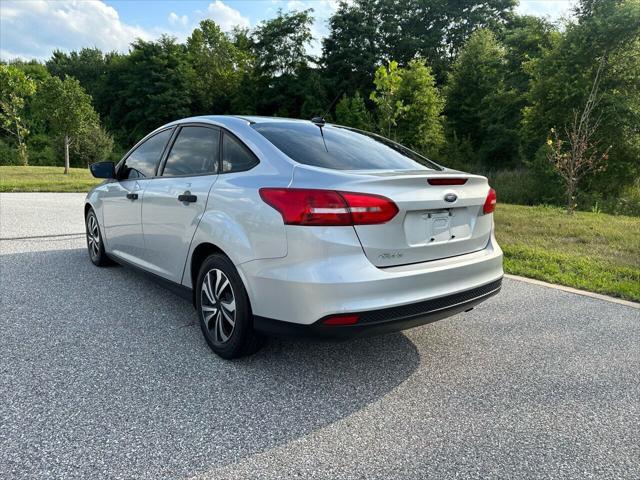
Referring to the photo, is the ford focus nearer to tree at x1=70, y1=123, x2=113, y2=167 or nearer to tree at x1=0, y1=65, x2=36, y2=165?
tree at x1=0, y1=65, x2=36, y2=165

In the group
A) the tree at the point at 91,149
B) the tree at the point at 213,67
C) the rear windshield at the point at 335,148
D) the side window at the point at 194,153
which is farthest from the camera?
the tree at the point at 213,67

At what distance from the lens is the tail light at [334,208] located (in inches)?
99.0

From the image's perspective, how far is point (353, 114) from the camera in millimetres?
38719

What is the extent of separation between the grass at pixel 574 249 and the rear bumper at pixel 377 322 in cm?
322

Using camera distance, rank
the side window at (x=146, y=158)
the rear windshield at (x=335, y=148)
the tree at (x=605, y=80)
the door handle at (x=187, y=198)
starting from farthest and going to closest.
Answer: the tree at (x=605, y=80)
the side window at (x=146, y=158)
the door handle at (x=187, y=198)
the rear windshield at (x=335, y=148)

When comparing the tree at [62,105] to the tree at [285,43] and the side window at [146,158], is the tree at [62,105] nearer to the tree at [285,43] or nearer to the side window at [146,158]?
the side window at [146,158]

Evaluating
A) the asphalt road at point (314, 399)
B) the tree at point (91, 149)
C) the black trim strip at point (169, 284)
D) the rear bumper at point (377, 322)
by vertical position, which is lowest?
the asphalt road at point (314, 399)

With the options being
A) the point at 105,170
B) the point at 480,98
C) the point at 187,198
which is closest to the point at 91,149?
the point at 480,98

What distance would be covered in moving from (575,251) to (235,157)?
595cm

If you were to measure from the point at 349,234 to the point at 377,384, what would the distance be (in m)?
1.03

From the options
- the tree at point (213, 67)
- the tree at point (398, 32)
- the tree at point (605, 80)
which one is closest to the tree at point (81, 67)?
the tree at point (213, 67)

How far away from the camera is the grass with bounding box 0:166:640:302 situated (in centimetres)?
550

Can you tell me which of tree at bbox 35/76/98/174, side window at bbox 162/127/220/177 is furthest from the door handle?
tree at bbox 35/76/98/174

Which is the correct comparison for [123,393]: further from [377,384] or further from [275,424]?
[377,384]
